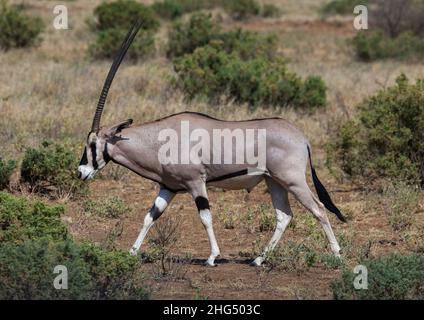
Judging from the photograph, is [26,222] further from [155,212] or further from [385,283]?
[385,283]

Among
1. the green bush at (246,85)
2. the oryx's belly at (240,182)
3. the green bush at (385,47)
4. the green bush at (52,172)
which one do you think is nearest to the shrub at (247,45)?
the green bush at (385,47)

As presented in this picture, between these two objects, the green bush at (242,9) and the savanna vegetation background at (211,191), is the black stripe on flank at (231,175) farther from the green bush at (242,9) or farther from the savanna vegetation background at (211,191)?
the green bush at (242,9)

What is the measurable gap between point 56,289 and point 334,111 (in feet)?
34.8

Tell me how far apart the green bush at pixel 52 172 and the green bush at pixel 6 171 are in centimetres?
17

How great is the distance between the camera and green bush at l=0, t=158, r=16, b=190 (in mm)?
11141

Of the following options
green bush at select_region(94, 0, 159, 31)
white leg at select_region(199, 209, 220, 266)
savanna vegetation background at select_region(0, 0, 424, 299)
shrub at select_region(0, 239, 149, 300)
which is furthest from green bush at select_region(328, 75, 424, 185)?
green bush at select_region(94, 0, 159, 31)

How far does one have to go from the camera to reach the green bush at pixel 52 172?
1125 cm

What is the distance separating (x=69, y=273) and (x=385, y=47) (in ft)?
63.2

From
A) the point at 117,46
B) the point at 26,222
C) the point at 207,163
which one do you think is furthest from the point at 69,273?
the point at 117,46

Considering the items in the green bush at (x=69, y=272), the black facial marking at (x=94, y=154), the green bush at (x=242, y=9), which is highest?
the black facial marking at (x=94, y=154)

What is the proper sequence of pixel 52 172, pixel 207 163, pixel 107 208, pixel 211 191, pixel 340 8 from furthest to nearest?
pixel 340 8 → pixel 211 191 → pixel 52 172 → pixel 107 208 → pixel 207 163

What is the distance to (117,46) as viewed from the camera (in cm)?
2172

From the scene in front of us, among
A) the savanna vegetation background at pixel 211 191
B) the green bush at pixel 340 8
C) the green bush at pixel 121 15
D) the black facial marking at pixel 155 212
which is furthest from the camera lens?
the green bush at pixel 340 8

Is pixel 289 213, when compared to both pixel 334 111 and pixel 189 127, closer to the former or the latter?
pixel 189 127
